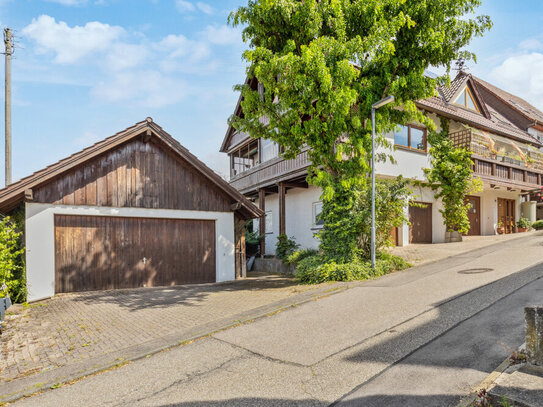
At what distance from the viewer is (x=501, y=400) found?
3.24 m

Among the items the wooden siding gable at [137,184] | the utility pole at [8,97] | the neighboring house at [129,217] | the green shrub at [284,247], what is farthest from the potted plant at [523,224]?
the utility pole at [8,97]

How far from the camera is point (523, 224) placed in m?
23.1

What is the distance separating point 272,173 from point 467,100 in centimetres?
1174

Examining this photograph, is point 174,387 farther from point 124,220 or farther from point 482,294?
point 124,220

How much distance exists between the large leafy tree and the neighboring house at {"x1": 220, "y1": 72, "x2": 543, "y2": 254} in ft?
14.6

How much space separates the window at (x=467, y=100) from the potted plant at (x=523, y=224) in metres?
7.74

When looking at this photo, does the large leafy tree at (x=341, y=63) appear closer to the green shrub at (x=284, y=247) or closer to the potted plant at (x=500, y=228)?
the green shrub at (x=284, y=247)

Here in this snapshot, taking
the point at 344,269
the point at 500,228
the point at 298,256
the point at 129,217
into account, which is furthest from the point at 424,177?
the point at 129,217

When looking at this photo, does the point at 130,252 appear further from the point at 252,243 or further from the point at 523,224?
the point at 523,224

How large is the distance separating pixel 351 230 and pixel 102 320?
7.24 meters

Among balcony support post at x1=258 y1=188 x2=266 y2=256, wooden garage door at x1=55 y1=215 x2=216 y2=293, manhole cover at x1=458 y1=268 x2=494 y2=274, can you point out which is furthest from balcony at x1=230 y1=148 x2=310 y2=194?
manhole cover at x1=458 y1=268 x2=494 y2=274

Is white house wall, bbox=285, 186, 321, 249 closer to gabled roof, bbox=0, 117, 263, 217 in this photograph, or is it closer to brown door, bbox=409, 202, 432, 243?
gabled roof, bbox=0, 117, 263, 217

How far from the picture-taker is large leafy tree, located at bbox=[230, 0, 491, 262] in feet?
33.2

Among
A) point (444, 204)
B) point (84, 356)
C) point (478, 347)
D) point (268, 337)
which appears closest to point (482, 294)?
point (478, 347)
